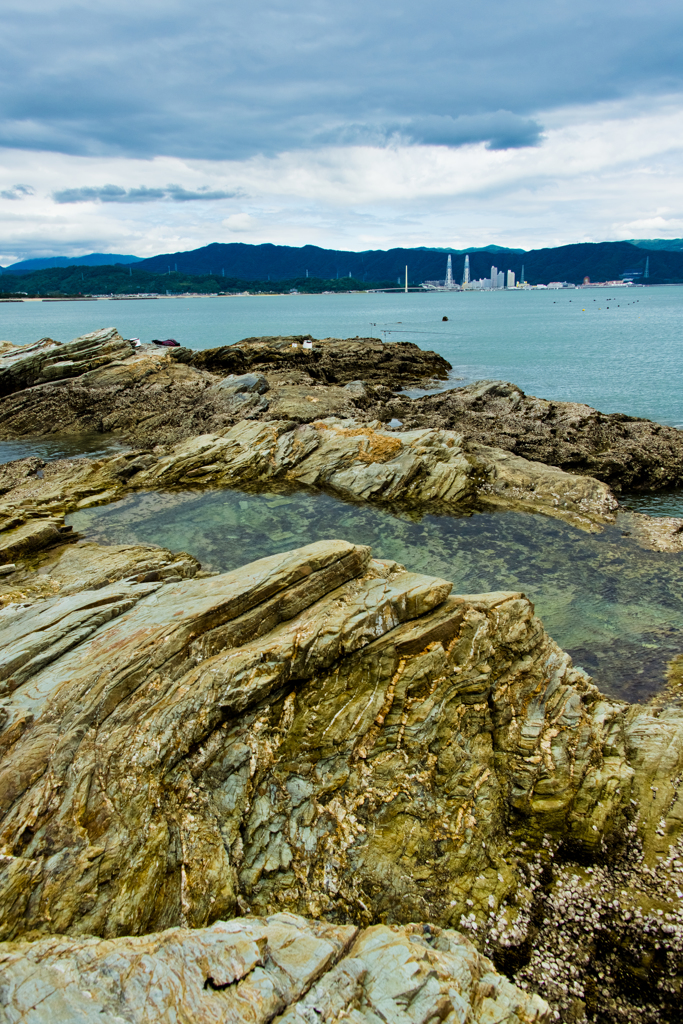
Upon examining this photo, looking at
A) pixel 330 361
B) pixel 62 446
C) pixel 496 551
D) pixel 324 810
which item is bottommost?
pixel 496 551

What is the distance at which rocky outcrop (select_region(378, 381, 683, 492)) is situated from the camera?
2555 centimetres

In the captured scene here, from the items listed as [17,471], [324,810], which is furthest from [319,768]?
[17,471]

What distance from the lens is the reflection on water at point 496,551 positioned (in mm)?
13648

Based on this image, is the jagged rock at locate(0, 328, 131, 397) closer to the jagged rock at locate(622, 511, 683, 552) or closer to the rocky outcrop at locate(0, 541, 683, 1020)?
the rocky outcrop at locate(0, 541, 683, 1020)

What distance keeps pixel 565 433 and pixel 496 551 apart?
13354 millimetres

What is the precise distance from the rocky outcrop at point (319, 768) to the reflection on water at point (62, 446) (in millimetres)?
21537

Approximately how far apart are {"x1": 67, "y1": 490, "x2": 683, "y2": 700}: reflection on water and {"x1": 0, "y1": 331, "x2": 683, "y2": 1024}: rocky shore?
2377 mm

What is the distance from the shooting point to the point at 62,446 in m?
31.6

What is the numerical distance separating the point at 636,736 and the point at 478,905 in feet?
13.3

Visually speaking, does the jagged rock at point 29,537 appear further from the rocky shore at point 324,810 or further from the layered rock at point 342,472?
the rocky shore at point 324,810

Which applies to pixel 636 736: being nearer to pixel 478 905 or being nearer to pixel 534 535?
pixel 478 905

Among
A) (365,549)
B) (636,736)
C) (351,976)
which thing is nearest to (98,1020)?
(351,976)

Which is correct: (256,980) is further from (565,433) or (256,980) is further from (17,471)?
(565,433)

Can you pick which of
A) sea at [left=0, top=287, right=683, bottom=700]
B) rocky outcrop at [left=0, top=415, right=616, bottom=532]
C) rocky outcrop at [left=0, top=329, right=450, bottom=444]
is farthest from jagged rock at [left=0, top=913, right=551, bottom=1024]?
rocky outcrop at [left=0, top=329, right=450, bottom=444]
